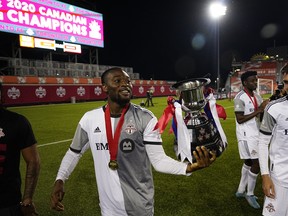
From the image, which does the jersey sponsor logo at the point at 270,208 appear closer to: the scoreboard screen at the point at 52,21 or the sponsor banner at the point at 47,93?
the sponsor banner at the point at 47,93

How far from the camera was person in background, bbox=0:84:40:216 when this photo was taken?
235 centimetres

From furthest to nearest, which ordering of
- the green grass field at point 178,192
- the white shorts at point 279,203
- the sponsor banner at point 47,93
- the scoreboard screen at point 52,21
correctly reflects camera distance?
the scoreboard screen at point 52,21 < the sponsor banner at point 47,93 < the green grass field at point 178,192 < the white shorts at point 279,203

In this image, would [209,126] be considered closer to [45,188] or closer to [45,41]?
[45,188]

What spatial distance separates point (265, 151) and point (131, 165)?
1349mm

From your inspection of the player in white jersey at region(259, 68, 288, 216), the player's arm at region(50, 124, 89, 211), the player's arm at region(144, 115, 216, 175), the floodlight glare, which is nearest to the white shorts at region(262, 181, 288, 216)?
the player in white jersey at region(259, 68, 288, 216)

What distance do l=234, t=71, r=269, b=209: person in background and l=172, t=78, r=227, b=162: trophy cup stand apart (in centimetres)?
272

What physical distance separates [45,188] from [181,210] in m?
2.55

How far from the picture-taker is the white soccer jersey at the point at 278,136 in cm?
258

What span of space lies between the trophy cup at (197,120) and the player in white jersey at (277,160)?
92 centimetres

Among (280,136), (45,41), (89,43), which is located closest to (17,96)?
(45,41)

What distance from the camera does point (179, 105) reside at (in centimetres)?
200

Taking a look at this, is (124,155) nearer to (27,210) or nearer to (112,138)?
(112,138)

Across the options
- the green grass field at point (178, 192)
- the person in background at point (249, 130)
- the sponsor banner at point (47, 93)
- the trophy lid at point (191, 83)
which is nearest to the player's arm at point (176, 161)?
the trophy lid at point (191, 83)

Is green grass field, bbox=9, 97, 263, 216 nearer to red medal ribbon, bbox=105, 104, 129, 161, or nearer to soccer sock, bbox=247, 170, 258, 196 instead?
soccer sock, bbox=247, 170, 258, 196
